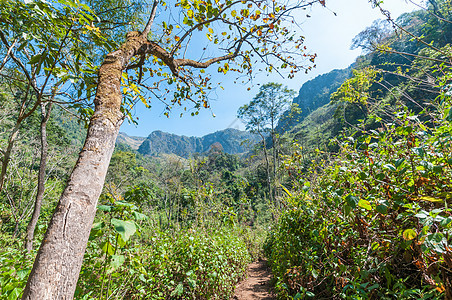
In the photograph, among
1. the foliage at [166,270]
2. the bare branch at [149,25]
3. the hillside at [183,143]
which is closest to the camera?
the bare branch at [149,25]

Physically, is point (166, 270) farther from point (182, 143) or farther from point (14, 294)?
point (182, 143)

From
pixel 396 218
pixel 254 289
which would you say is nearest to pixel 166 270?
pixel 254 289

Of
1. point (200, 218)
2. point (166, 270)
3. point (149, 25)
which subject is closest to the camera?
point (149, 25)

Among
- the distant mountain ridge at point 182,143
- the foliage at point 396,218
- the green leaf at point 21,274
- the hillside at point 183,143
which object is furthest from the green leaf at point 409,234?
the hillside at point 183,143

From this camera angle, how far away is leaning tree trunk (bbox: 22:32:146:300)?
62 cm

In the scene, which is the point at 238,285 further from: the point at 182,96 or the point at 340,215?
the point at 182,96

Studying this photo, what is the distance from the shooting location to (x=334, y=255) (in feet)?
5.25

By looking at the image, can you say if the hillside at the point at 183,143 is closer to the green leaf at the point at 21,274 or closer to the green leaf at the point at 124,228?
the green leaf at the point at 21,274

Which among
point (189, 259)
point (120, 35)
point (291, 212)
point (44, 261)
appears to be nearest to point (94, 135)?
point (44, 261)

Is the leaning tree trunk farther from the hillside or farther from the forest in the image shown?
the hillside

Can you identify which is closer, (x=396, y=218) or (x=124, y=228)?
(x=124, y=228)

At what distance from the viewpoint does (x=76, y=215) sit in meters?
0.73

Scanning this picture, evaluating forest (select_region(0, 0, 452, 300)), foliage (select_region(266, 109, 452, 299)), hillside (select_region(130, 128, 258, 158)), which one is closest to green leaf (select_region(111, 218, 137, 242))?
forest (select_region(0, 0, 452, 300))

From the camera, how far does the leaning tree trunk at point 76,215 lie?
2.04ft
